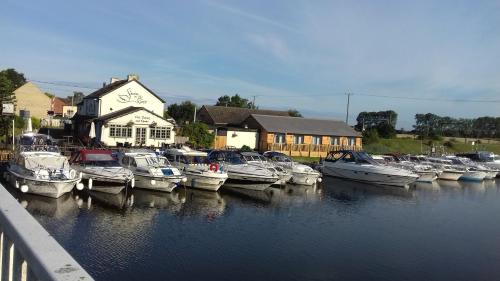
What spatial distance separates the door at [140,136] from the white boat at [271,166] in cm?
1413

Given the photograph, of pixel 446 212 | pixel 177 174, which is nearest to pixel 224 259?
pixel 177 174

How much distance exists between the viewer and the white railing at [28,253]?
2.39m

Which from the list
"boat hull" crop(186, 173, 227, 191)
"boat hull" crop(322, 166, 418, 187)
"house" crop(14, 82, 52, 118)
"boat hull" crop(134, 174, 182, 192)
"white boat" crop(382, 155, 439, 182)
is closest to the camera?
"boat hull" crop(134, 174, 182, 192)

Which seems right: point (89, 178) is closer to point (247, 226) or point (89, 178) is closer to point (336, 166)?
point (247, 226)

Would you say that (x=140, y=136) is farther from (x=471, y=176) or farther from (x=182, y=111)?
(x=182, y=111)

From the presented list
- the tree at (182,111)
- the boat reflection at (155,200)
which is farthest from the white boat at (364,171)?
the tree at (182,111)

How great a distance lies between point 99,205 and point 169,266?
9.07 metres

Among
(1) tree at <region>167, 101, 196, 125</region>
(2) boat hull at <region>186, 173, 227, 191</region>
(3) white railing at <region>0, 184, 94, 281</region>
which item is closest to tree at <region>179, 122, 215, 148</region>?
(2) boat hull at <region>186, 173, 227, 191</region>

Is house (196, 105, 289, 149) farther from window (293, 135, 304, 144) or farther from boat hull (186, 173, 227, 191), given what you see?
boat hull (186, 173, 227, 191)

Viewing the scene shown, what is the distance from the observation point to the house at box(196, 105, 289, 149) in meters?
49.8

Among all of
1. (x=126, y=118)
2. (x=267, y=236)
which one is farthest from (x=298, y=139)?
(x=267, y=236)

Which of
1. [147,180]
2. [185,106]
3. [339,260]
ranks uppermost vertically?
[185,106]

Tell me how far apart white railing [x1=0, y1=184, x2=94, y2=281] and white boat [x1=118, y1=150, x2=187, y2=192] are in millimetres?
21527

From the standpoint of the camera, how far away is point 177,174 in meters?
25.3
